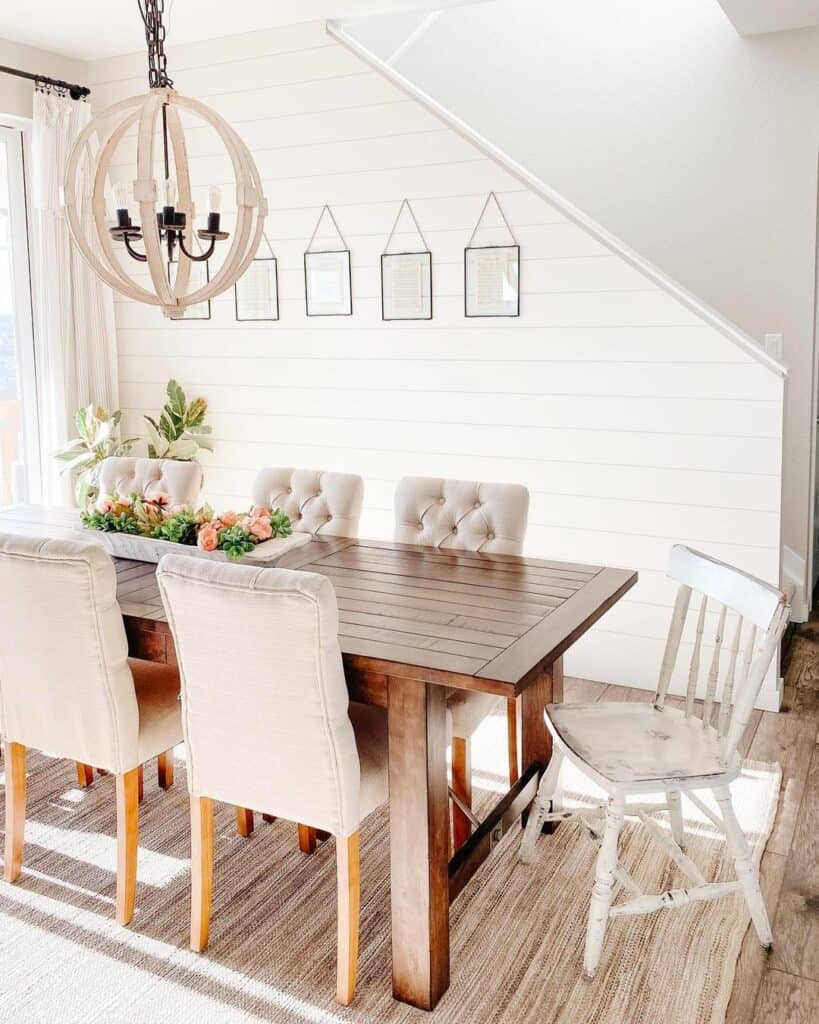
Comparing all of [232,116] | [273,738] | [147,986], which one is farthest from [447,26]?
[147,986]

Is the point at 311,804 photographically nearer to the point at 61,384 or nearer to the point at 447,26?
the point at 61,384

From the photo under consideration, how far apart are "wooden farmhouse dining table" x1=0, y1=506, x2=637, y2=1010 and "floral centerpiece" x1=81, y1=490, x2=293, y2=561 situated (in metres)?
0.13

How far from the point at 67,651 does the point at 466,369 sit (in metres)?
2.34

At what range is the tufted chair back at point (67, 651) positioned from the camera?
2357 millimetres

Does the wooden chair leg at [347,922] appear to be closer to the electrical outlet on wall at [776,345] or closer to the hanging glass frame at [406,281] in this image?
the hanging glass frame at [406,281]

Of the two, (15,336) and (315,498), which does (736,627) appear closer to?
(315,498)

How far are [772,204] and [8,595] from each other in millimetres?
3848

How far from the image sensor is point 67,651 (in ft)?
8.00

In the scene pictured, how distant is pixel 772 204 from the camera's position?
460 centimetres

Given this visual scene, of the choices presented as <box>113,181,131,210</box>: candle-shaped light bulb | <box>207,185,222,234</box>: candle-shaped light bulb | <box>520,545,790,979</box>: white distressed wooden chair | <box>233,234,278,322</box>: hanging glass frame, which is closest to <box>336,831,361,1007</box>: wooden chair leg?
<box>520,545,790,979</box>: white distressed wooden chair

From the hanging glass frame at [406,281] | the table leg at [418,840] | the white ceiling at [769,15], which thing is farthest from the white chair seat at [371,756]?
the white ceiling at [769,15]

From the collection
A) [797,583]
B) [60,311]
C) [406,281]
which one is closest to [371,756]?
[406,281]

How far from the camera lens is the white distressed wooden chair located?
223 cm

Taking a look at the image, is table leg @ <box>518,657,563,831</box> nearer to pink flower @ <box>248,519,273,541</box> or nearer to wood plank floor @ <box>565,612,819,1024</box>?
wood plank floor @ <box>565,612,819,1024</box>
